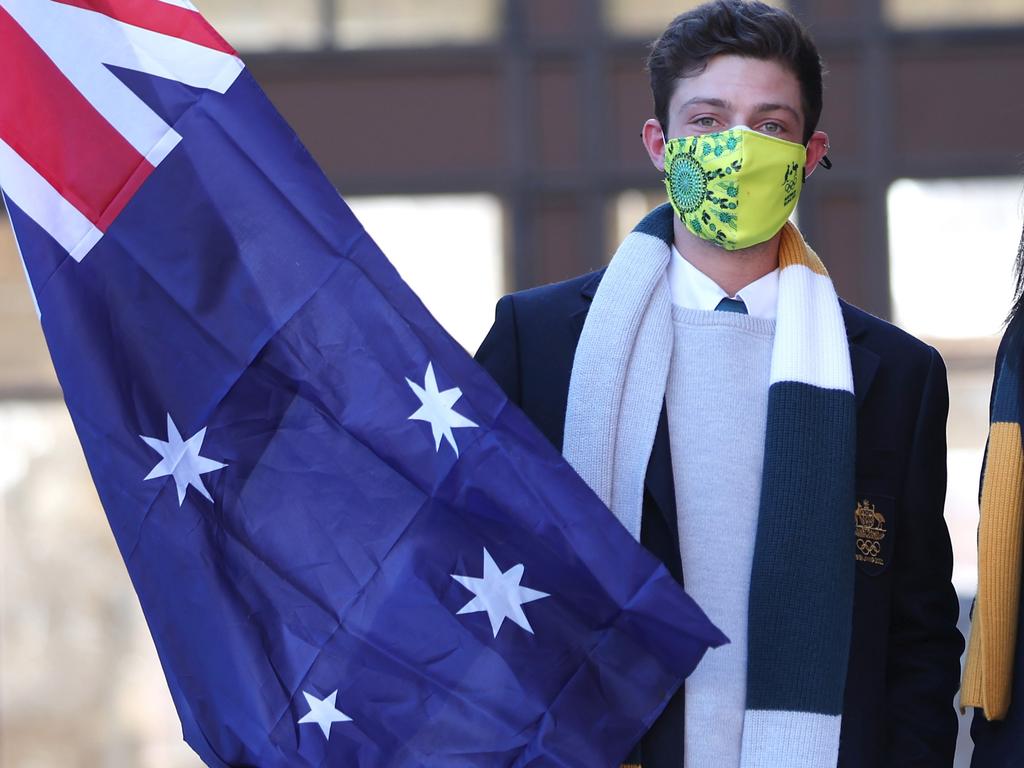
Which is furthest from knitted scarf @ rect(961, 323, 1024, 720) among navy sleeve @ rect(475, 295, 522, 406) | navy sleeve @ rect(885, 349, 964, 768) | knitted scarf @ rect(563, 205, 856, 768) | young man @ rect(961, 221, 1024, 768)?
navy sleeve @ rect(475, 295, 522, 406)

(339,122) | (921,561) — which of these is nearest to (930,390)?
(921,561)

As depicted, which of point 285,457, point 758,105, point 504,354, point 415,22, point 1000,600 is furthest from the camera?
point 415,22

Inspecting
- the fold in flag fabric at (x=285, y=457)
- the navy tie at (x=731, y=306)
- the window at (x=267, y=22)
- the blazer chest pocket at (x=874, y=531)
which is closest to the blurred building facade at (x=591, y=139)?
the window at (x=267, y=22)

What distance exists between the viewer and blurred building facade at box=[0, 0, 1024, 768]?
7082 mm

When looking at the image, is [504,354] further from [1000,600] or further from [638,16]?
[638,16]

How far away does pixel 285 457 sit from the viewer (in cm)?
298

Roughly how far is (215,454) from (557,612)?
661 millimetres

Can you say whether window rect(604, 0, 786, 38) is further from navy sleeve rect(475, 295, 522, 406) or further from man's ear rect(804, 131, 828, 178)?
navy sleeve rect(475, 295, 522, 406)

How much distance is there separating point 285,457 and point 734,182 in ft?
3.30

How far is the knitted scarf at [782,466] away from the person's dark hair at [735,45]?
0.34 meters

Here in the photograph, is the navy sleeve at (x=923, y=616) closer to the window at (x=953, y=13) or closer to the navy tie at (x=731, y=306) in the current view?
the navy tie at (x=731, y=306)

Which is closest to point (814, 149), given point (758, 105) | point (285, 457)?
point (758, 105)

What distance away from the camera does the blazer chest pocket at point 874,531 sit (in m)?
3.27

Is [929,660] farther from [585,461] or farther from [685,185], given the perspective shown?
[685,185]
